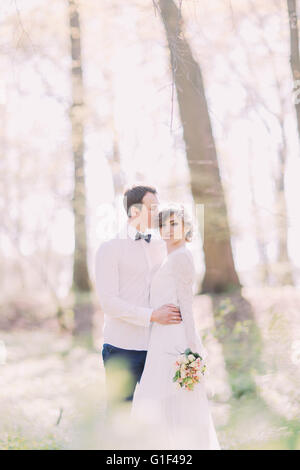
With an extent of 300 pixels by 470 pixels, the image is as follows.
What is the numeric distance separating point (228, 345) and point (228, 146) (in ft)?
19.9

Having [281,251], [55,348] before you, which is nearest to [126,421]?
[55,348]

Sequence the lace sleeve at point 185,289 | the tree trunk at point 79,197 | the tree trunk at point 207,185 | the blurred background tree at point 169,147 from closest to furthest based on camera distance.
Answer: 1. the lace sleeve at point 185,289
2. the blurred background tree at point 169,147
3. the tree trunk at point 207,185
4. the tree trunk at point 79,197

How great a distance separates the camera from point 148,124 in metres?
14.9

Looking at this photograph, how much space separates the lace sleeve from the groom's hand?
0.20ft

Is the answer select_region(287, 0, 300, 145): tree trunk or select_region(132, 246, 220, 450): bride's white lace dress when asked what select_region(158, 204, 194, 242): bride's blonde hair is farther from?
select_region(287, 0, 300, 145): tree trunk

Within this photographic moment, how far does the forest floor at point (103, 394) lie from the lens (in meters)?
6.23

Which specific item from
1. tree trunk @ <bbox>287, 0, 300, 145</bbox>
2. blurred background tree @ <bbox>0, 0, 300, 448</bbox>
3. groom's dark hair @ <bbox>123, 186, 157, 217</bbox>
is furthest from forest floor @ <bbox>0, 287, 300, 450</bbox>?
tree trunk @ <bbox>287, 0, 300, 145</bbox>

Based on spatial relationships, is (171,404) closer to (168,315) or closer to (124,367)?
(124,367)

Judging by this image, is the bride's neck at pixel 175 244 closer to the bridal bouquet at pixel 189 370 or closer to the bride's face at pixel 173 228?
the bride's face at pixel 173 228

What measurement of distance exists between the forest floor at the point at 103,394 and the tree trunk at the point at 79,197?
141 centimetres

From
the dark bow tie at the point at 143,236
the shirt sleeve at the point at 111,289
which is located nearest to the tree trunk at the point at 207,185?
the dark bow tie at the point at 143,236

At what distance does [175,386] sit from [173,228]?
46.8 inches

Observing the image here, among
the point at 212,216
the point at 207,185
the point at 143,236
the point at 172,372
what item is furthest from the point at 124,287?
the point at 207,185

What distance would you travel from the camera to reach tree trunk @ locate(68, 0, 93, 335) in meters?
13.0
